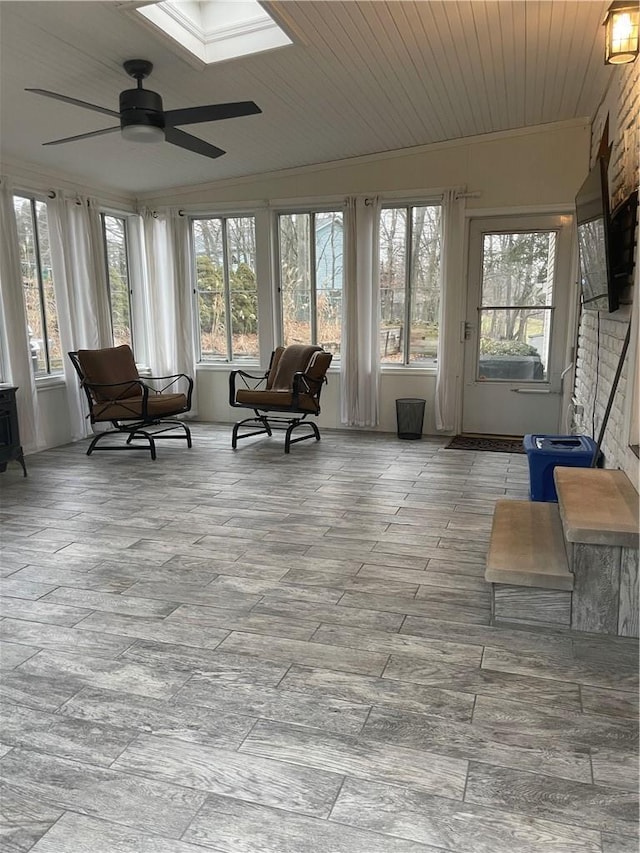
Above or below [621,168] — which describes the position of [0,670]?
below

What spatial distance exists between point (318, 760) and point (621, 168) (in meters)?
3.20

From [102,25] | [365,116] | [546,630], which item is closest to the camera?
[546,630]

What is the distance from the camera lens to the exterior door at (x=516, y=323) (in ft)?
18.1

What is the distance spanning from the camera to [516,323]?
5.69 m

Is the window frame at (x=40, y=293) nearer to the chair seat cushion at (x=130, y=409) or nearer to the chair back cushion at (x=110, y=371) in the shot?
the chair back cushion at (x=110, y=371)

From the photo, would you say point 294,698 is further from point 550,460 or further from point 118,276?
point 118,276

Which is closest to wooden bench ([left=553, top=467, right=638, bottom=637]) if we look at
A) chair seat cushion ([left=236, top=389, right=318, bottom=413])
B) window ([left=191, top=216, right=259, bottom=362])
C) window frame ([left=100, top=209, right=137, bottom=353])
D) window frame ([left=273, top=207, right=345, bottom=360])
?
chair seat cushion ([left=236, top=389, right=318, bottom=413])

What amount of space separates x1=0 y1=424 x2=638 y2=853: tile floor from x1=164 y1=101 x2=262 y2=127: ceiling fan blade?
2.31 metres

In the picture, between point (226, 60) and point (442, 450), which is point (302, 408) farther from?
point (226, 60)

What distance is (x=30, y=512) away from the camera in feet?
12.2

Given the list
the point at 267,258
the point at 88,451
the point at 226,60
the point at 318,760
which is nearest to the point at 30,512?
the point at 88,451

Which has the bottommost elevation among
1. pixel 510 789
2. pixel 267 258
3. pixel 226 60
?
pixel 510 789

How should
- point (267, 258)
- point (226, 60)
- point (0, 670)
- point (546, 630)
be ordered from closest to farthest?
point (0, 670) < point (546, 630) < point (226, 60) < point (267, 258)

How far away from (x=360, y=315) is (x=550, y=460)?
3.01 m
